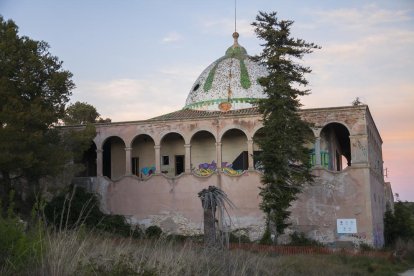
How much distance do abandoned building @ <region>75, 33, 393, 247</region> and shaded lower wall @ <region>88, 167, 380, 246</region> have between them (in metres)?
0.05

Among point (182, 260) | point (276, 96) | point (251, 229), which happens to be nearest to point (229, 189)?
point (251, 229)

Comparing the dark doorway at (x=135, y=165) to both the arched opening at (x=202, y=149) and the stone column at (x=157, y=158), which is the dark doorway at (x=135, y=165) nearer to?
the stone column at (x=157, y=158)

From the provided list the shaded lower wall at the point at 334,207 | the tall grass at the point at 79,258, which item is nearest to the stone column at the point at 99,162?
the shaded lower wall at the point at 334,207

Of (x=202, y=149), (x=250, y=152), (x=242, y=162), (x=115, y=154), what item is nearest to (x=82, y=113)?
(x=115, y=154)

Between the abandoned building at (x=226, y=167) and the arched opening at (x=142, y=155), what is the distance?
58 mm

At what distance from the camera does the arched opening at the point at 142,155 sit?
30.8 metres

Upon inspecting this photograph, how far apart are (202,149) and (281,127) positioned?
Answer: 27.4 feet

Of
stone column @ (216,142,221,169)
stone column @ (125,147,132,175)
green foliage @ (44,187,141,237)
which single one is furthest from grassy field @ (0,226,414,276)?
stone column @ (125,147,132,175)

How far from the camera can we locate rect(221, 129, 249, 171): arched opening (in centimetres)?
A: 2898

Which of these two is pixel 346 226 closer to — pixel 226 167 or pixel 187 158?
pixel 226 167

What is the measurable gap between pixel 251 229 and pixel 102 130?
9.96m

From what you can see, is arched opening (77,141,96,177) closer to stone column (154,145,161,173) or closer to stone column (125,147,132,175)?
stone column (125,147,132,175)

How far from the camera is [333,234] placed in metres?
25.3

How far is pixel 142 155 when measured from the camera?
1227 inches
